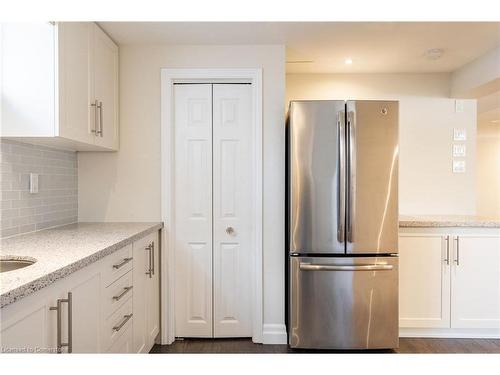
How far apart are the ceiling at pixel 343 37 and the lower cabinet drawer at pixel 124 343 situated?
1.90 meters

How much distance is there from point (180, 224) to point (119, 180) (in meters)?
0.58

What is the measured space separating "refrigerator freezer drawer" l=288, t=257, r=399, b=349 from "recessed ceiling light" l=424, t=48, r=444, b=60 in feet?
5.46

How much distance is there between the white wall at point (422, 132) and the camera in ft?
10.6

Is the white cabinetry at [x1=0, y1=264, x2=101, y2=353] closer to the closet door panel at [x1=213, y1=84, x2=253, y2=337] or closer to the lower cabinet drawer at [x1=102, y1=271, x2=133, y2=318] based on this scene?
Result: the lower cabinet drawer at [x1=102, y1=271, x2=133, y2=318]

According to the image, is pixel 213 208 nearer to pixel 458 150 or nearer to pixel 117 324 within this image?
pixel 117 324

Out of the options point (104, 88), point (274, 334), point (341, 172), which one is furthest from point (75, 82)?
point (274, 334)

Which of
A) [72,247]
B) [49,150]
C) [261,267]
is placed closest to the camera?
[72,247]

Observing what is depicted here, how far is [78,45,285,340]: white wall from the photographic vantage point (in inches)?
100

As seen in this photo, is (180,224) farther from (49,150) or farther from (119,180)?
(49,150)

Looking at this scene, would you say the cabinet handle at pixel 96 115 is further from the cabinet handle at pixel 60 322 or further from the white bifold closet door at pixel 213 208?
the cabinet handle at pixel 60 322

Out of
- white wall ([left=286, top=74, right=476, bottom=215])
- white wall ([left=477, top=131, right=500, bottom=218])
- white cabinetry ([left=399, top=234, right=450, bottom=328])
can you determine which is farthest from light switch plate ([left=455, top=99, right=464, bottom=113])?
white wall ([left=477, top=131, right=500, bottom=218])

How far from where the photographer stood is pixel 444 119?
324 centimetres

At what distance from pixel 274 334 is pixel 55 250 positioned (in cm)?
171
